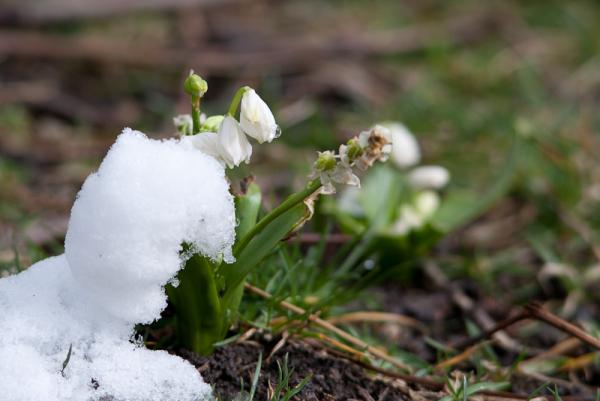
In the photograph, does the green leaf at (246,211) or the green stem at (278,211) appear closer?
the green stem at (278,211)

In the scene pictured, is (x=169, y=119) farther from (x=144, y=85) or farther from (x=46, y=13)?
(x=46, y=13)

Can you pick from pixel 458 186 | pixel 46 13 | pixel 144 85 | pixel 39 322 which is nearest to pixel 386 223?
pixel 458 186

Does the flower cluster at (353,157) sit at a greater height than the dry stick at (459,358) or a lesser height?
greater

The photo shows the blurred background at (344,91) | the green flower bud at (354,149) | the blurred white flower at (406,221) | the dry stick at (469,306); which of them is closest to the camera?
the green flower bud at (354,149)

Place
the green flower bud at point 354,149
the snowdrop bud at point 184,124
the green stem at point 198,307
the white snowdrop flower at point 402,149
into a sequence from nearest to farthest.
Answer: the green flower bud at point 354,149 < the green stem at point 198,307 < the snowdrop bud at point 184,124 < the white snowdrop flower at point 402,149

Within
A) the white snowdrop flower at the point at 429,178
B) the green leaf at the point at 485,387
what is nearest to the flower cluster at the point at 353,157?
the green leaf at the point at 485,387

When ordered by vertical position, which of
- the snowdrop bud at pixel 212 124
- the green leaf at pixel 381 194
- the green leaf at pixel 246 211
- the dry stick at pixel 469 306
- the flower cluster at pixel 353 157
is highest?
the snowdrop bud at pixel 212 124

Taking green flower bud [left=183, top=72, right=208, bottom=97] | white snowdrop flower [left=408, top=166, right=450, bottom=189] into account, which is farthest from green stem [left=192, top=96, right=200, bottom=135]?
white snowdrop flower [left=408, top=166, right=450, bottom=189]

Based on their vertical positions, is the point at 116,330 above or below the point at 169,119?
below

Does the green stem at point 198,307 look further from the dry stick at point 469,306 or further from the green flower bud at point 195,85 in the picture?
the dry stick at point 469,306
